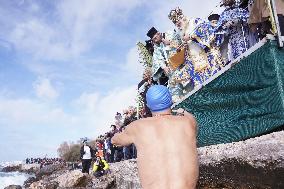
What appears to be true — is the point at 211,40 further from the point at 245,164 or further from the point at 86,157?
the point at 86,157

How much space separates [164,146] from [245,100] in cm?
307

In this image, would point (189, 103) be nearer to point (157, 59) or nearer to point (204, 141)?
point (204, 141)

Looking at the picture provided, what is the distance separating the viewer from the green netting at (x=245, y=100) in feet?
17.2

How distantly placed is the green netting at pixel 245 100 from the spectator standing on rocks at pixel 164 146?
2.34m

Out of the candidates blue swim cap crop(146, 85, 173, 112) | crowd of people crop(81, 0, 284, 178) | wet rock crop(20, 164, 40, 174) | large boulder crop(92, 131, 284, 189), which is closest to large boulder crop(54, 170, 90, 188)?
crowd of people crop(81, 0, 284, 178)

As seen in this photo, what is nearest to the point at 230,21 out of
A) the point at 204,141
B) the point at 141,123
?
the point at 204,141

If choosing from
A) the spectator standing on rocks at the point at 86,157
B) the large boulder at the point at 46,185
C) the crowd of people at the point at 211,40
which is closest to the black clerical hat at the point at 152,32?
the crowd of people at the point at 211,40

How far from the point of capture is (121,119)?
14.2 metres

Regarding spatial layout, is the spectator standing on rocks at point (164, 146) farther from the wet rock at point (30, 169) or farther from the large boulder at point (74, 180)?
the wet rock at point (30, 169)

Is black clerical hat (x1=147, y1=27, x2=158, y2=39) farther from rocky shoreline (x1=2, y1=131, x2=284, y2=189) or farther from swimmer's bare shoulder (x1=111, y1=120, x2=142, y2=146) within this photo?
swimmer's bare shoulder (x1=111, y1=120, x2=142, y2=146)

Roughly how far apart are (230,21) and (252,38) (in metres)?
0.69

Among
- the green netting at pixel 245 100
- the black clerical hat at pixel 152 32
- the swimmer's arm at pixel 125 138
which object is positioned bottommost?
the swimmer's arm at pixel 125 138

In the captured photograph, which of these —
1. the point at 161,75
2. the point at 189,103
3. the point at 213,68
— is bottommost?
the point at 189,103

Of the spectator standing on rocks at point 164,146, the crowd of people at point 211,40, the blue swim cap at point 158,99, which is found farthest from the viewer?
the crowd of people at point 211,40
